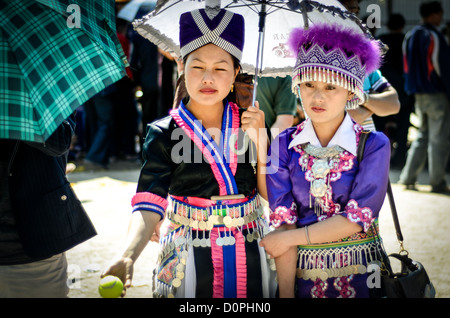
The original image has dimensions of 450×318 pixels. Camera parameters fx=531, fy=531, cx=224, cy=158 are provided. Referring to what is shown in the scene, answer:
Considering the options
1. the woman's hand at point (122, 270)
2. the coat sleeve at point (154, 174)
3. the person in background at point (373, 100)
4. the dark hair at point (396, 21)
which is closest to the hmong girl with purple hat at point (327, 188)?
the coat sleeve at point (154, 174)

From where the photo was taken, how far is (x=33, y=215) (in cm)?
247

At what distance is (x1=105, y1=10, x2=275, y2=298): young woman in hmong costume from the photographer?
97.3 inches

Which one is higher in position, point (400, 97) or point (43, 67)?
point (400, 97)

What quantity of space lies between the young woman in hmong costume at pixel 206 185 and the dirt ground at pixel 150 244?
1084 mm

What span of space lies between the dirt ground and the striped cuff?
3.59 ft

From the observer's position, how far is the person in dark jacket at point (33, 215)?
246cm

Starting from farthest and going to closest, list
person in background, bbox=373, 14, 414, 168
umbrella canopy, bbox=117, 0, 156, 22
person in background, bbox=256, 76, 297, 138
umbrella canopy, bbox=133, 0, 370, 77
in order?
person in background, bbox=373, 14, 414, 168
umbrella canopy, bbox=117, 0, 156, 22
person in background, bbox=256, 76, 297, 138
umbrella canopy, bbox=133, 0, 370, 77

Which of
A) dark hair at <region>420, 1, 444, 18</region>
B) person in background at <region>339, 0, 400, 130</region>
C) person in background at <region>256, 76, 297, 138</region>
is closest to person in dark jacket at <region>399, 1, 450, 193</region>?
dark hair at <region>420, 1, 444, 18</region>

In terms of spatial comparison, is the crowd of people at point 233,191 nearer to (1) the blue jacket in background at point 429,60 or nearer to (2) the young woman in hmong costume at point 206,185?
(2) the young woman in hmong costume at point 206,185

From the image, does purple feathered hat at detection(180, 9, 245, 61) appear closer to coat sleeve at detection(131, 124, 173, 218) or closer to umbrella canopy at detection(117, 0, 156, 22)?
coat sleeve at detection(131, 124, 173, 218)

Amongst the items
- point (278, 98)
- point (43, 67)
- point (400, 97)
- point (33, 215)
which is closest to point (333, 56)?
point (43, 67)

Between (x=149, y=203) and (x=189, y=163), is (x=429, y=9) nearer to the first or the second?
(x=189, y=163)

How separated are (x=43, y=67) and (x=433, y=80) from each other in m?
6.70

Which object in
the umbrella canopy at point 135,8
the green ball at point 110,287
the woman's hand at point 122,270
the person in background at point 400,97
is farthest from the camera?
the person in background at point 400,97
